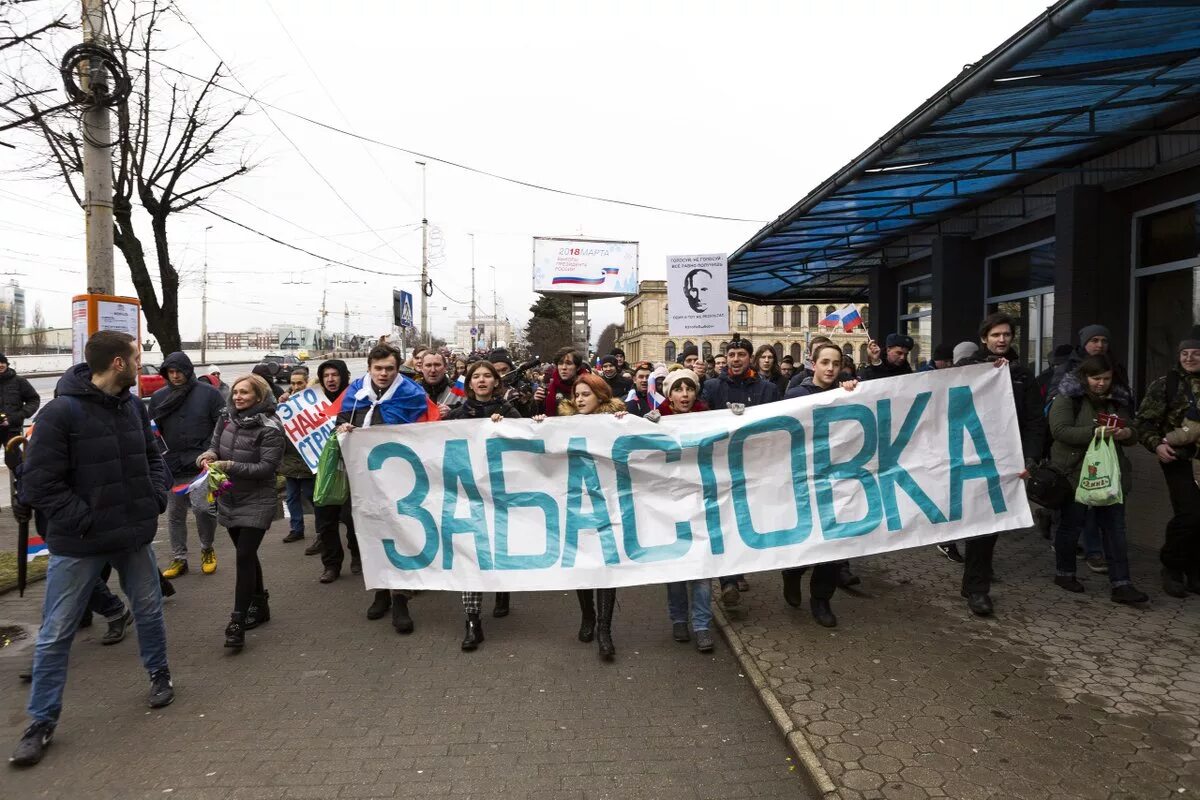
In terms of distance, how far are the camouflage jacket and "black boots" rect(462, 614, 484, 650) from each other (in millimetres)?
4936

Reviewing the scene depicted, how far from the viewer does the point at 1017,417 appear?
5395mm

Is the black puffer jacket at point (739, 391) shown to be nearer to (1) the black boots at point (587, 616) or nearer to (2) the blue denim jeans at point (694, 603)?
(2) the blue denim jeans at point (694, 603)

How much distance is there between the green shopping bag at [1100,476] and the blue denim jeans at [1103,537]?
0.13 meters

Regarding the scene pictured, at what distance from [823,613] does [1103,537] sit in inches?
90.1

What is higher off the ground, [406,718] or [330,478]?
[330,478]

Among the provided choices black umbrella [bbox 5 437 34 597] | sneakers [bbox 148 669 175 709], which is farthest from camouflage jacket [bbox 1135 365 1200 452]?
black umbrella [bbox 5 437 34 597]

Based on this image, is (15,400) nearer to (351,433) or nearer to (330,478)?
(330,478)

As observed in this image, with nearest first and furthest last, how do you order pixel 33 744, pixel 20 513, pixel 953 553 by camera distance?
1. pixel 33 744
2. pixel 20 513
3. pixel 953 553

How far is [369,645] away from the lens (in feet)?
16.6

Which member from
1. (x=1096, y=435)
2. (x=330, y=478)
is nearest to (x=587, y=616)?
(x=330, y=478)

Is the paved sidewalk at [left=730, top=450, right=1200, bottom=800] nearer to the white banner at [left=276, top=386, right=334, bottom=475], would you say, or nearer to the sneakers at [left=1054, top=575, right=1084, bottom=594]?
the sneakers at [left=1054, top=575, right=1084, bottom=594]

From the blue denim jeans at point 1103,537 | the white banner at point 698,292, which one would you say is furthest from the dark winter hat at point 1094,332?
the white banner at point 698,292

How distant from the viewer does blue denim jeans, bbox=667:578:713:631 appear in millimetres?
4926

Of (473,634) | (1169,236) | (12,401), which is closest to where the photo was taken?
(473,634)
